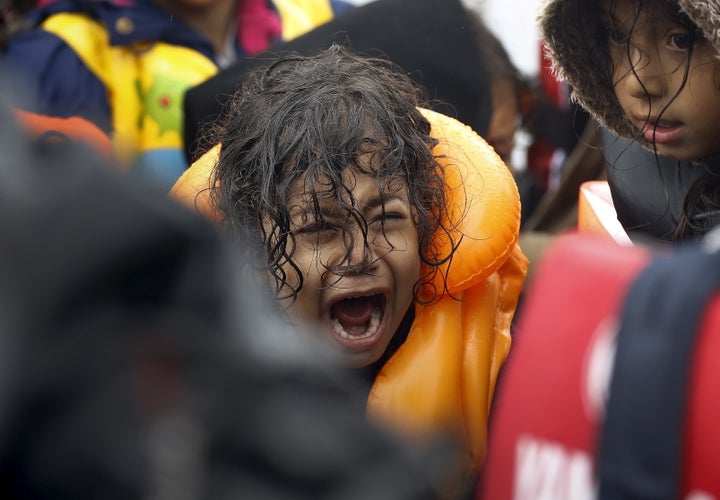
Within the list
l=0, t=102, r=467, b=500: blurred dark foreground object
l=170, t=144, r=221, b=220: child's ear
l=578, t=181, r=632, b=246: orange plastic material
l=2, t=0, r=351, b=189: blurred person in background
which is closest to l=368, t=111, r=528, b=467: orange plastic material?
l=578, t=181, r=632, b=246: orange plastic material

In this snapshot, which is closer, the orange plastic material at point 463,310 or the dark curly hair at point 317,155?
the dark curly hair at point 317,155

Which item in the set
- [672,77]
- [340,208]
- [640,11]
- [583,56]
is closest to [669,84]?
[672,77]

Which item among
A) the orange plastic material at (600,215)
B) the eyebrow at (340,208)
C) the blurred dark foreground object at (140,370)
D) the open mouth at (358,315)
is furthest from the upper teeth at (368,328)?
the blurred dark foreground object at (140,370)

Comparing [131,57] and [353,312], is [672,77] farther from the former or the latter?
[131,57]

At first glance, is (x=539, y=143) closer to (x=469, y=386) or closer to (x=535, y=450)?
(x=469, y=386)

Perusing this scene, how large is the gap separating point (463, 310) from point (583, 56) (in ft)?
1.96

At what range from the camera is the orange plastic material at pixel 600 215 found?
244cm

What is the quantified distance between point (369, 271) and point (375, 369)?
0.92 feet

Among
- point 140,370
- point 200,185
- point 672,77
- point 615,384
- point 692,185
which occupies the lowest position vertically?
point 200,185

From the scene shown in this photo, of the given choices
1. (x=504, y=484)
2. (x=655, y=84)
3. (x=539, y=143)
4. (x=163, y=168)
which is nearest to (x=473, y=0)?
(x=539, y=143)

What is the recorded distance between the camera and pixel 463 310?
2.37 metres

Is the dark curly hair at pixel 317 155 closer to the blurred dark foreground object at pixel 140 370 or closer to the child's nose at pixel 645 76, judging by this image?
the child's nose at pixel 645 76

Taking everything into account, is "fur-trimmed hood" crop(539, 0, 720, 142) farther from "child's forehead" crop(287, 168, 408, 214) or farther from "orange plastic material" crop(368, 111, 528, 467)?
"child's forehead" crop(287, 168, 408, 214)

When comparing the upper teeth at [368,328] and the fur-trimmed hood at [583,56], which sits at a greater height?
→ the fur-trimmed hood at [583,56]
